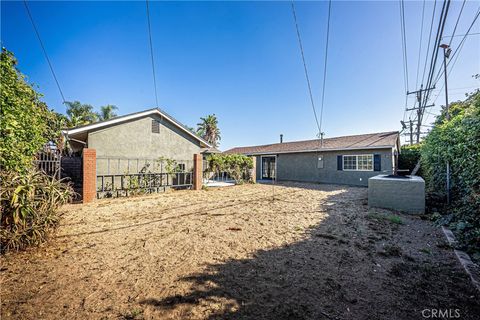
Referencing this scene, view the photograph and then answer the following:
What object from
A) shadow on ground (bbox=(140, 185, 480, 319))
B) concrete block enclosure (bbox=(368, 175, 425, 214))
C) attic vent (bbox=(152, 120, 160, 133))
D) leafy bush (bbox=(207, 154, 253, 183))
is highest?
attic vent (bbox=(152, 120, 160, 133))

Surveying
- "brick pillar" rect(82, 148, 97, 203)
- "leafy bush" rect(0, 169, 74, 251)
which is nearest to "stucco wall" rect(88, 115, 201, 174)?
"brick pillar" rect(82, 148, 97, 203)

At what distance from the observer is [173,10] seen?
6.95 meters

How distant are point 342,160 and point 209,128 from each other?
81.5 ft

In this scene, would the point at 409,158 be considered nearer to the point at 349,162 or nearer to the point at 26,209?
the point at 349,162

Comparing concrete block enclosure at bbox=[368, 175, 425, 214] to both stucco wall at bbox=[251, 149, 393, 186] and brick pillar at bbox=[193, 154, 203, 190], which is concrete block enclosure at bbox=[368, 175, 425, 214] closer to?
stucco wall at bbox=[251, 149, 393, 186]

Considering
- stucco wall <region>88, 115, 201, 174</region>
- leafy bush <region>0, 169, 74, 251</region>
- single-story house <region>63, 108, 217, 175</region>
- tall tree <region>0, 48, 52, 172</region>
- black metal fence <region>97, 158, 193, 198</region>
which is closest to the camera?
leafy bush <region>0, 169, 74, 251</region>

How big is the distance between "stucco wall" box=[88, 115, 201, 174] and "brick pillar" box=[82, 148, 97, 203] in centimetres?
114

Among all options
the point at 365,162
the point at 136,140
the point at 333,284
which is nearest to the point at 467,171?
the point at 333,284

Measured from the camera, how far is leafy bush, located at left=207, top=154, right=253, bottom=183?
1365cm

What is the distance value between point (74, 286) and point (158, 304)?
4.36 ft

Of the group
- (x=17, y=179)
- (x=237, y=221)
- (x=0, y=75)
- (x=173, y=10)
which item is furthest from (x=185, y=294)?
(x=173, y=10)

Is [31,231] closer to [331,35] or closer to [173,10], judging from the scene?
[173,10]

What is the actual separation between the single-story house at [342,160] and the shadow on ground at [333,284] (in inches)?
430

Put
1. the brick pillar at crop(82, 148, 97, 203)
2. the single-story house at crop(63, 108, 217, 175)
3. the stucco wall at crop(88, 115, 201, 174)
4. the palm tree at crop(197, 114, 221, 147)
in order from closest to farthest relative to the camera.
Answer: the brick pillar at crop(82, 148, 97, 203) < the single-story house at crop(63, 108, 217, 175) < the stucco wall at crop(88, 115, 201, 174) < the palm tree at crop(197, 114, 221, 147)
